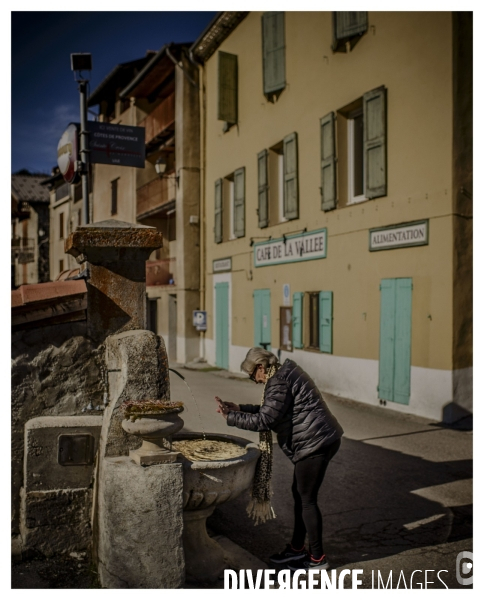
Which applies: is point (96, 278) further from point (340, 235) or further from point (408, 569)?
point (340, 235)

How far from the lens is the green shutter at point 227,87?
56.6 feet

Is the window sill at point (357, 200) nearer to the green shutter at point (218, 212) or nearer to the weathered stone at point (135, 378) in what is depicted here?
the green shutter at point (218, 212)

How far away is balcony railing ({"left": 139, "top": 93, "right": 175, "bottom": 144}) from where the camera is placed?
69.9 ft

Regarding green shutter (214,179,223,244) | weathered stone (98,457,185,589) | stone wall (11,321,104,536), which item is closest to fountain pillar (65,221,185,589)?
weathered stone (98,457,185,589)

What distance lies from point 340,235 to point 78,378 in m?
8.89

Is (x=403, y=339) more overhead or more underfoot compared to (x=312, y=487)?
more overhead

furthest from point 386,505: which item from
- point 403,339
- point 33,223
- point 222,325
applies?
point 33,223

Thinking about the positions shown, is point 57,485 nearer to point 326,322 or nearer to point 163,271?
point 326,322

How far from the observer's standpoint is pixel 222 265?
60.6 feet

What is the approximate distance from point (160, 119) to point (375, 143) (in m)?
12.6

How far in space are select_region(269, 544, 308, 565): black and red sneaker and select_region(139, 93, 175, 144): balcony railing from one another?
18.1 meters

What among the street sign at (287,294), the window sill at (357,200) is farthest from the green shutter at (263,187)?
the window sill at (357,200)
